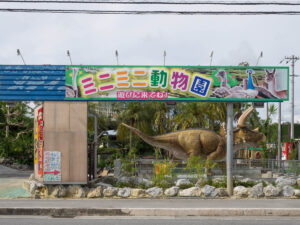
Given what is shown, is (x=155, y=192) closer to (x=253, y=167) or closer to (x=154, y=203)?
(x=154, y=203)

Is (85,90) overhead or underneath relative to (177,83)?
underneath

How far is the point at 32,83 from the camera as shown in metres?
12.2

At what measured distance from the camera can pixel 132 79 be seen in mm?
12398

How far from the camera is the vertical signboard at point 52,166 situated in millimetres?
12258

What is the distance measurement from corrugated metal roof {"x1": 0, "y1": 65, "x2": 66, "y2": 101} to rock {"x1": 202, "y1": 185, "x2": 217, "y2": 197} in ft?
18.1

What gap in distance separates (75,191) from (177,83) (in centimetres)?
488

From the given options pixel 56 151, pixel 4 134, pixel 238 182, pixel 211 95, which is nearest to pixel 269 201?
pixel 238 182

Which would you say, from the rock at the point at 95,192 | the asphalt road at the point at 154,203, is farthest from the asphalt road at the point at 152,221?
the rock at the point at 95,192

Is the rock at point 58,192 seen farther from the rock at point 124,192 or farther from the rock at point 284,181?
the rock at point 284,181

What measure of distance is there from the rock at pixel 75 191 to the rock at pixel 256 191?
17.9 ft

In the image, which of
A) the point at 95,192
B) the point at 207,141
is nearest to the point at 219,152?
the point at 207,141

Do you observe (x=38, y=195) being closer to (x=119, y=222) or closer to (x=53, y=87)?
(x=53, y=87)

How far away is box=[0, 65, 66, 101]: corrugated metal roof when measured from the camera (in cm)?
1216

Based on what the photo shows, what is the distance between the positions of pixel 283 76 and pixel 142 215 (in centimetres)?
661
